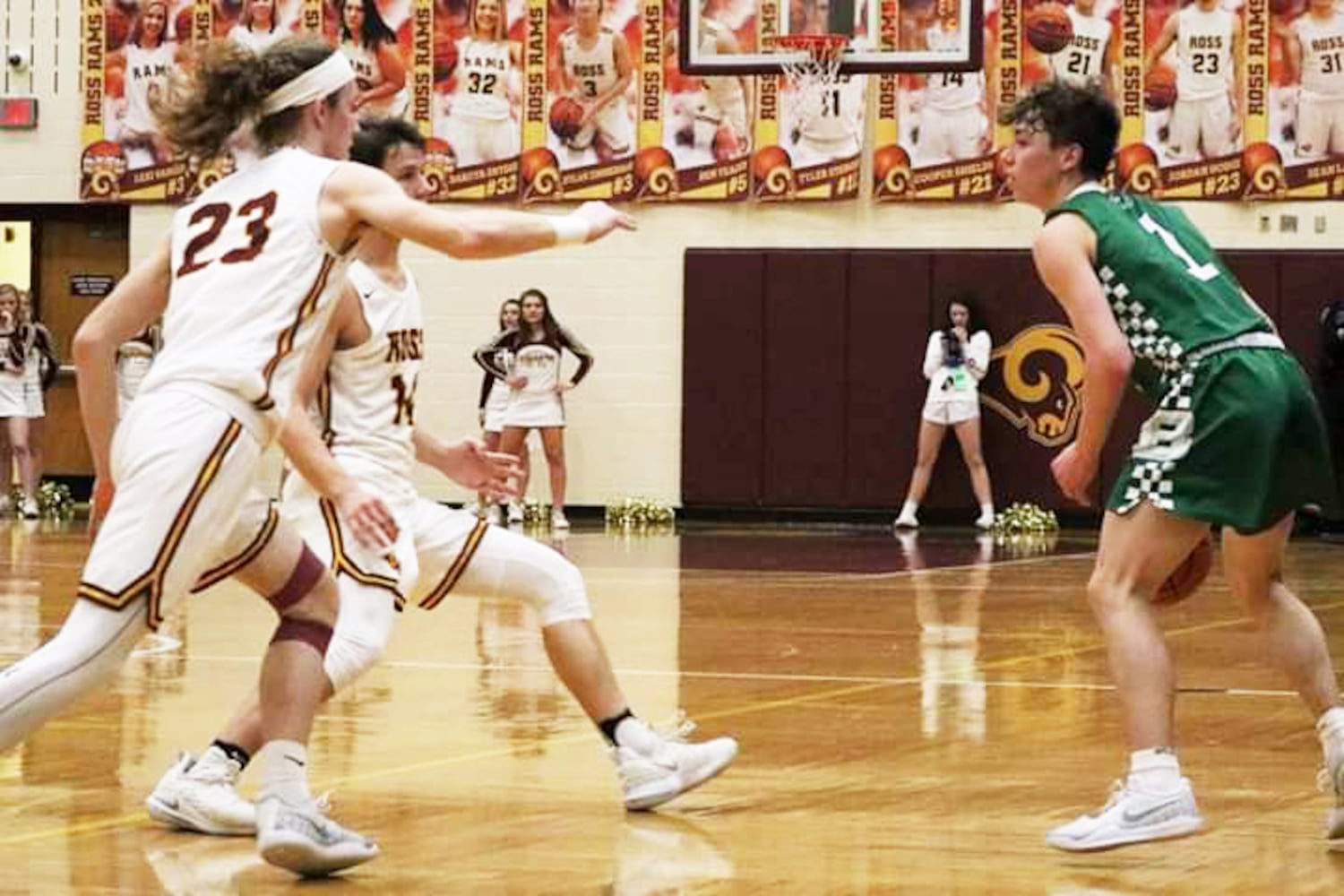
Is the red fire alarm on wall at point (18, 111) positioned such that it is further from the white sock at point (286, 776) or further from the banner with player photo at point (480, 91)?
the white sock at point (286, 776)

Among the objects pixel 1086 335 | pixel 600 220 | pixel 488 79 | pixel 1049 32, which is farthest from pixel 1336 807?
pixel 488 79

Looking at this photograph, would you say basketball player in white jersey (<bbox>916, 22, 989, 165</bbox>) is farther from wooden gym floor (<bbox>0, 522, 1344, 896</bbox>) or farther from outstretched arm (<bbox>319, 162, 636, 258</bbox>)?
outstretched arm (<bbox>319, 162, 636, 258</bbox>)

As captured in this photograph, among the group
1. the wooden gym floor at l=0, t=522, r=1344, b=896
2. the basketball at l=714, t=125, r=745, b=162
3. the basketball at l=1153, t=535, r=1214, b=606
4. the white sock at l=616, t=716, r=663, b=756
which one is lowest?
the wooden gym floor at l=0, t=522, r=1344, b=896

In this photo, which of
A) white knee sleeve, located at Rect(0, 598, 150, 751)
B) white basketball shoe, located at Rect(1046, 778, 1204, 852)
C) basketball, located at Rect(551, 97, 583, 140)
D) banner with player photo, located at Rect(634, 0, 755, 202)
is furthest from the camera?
basketball, located at Rect(551, 97, 583, 140)

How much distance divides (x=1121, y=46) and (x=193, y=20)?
8.38m

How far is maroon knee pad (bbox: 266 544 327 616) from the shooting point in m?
5.64

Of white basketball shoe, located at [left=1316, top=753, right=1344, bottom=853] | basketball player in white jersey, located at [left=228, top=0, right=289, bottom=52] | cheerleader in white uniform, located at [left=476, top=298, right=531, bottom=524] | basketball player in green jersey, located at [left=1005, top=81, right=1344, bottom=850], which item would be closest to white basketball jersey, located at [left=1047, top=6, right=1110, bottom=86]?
cheerleader in white uniform, located at [left=476, top=298, right=531, bottom=524]

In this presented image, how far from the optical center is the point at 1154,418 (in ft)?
19.5

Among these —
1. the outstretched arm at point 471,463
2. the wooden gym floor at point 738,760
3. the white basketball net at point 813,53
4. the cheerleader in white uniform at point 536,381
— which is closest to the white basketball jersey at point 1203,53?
the white basketball net at point 813,53

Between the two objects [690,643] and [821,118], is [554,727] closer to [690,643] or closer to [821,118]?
[690,643]

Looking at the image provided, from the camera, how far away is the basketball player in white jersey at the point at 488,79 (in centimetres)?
2320

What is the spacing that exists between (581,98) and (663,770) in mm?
16994

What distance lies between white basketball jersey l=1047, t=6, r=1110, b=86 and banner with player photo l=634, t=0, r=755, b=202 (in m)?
2.72

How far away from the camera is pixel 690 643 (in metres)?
11.1
